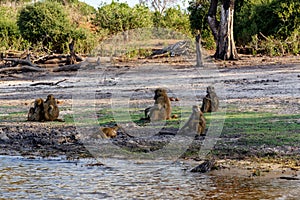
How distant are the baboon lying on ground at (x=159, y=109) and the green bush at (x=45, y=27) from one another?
72.7 ft

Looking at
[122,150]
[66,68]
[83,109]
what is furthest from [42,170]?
[66,68]

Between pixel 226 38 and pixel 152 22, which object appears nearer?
pixel 226 38

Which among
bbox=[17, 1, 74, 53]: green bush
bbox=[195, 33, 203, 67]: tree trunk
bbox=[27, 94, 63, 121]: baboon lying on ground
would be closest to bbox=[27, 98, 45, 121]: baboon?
bbox=[27, 94, 63, 121]: baboon lying on ground

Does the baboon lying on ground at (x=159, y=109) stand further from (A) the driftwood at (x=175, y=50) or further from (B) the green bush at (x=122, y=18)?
(B) the green bush at (x=122, y=18)

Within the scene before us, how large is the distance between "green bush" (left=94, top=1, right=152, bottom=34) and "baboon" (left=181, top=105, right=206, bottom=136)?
990 inches

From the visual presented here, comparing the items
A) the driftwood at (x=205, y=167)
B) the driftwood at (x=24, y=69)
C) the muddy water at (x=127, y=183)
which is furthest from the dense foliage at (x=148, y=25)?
the driftwood at (x=205, y=167)

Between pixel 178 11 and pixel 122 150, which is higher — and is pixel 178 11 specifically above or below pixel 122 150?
above

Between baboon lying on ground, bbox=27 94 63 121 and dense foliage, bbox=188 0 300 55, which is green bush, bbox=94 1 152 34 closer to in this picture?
dense foliage, bbox=188 0 300 55

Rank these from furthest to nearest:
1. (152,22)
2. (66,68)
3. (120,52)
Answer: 1. (152,22)
2. (120,52)
3. (66,68)

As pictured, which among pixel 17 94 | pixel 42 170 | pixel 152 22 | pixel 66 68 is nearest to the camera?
pixel 42 170

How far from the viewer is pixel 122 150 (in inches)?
372

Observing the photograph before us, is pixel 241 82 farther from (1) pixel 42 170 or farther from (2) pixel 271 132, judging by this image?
(1) pixel 42 170

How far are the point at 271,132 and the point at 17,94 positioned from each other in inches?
382

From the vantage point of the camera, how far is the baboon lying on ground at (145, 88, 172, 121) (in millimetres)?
11000
